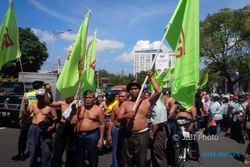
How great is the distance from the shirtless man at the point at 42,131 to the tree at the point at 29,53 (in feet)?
139

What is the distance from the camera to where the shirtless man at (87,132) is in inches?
262

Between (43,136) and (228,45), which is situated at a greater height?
(228,45)

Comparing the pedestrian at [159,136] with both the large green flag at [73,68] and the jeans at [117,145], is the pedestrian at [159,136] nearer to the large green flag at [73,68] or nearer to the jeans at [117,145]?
the jeans at [117,145]

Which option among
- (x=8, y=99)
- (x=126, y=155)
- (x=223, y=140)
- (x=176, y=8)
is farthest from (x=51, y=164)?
(x=8, y=99)

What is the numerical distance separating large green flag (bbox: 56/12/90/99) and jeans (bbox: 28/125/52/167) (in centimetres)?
104

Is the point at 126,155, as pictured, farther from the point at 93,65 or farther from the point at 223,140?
the point at 223,140

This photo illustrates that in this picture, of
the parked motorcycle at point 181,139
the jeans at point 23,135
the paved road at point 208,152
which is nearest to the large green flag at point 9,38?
the jeans at point 23,135

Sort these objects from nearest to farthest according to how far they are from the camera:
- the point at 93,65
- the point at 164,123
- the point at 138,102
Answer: the point at 138,102
the point at 164,123
the point at 93,65

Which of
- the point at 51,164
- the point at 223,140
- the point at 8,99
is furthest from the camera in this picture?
the point at 8,99

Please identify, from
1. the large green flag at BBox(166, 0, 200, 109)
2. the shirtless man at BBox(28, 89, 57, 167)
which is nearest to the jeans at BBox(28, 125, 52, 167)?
the shirtless man at BBox(28, 89, 57, 167)

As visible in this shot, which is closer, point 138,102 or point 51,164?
point 138,102

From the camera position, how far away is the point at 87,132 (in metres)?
6.67

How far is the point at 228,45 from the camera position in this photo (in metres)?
52.5

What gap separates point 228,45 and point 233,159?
147 feet
